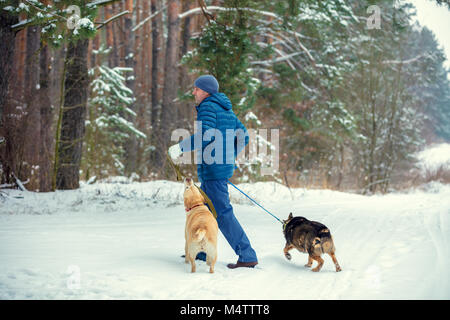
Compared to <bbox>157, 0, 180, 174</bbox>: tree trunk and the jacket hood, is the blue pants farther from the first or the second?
<bbox>157, 0, 180, 174</bbox>: tree trunk

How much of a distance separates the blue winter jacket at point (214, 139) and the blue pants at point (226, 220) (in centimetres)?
9

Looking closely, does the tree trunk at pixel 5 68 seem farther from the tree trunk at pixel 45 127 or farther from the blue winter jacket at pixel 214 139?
the blue winter jacket at pixel 214 139

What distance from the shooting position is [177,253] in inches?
195

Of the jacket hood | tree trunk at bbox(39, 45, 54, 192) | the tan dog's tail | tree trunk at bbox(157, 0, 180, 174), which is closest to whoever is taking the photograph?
the tan dog's tail

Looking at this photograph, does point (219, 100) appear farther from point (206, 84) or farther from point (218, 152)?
point (218, 152)

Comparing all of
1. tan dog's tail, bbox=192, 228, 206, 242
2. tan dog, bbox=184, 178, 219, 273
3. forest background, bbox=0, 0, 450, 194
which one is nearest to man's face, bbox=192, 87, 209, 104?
tan dog, bbox=184, 178, 219, 273

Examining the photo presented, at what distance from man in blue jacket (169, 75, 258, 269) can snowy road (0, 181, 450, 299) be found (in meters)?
0.34

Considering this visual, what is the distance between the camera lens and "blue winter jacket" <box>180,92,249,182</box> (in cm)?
418

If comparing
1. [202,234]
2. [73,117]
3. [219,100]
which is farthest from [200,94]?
[73,117]

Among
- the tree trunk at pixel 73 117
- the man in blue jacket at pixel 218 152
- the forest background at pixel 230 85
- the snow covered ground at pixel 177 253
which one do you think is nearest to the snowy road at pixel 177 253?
the snow covered ground at pixel 177 253

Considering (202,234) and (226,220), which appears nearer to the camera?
(202,234)

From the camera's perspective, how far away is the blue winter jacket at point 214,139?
4184 mm

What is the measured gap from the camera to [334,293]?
11.6 feet
